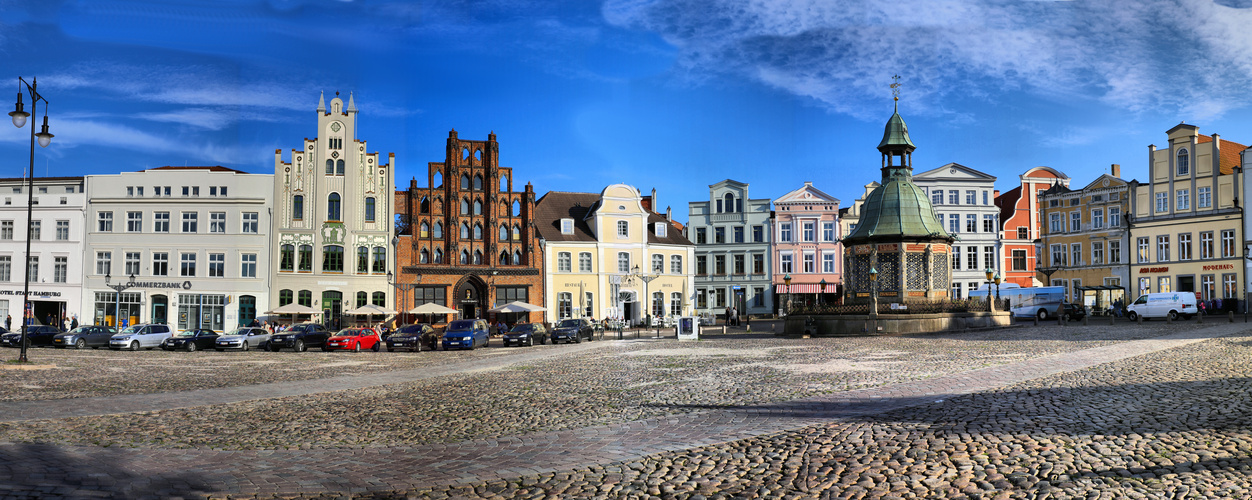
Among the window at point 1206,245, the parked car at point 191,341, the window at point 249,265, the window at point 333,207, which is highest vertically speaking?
the window at point 333,207

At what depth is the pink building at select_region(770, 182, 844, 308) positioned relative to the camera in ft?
229

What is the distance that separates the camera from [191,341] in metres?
38.0

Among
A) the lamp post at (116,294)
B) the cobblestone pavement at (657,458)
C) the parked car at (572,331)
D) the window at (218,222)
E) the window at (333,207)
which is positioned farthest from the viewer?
the window at (333,207)

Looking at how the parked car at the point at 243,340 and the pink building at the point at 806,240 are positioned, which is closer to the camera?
the parked car at the point at 243,340

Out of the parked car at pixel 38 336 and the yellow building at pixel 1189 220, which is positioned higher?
the yellow building at pixel 1189 220

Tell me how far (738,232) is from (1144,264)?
29.4m

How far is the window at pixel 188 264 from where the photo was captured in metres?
56.8

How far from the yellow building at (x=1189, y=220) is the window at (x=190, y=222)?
2575 inches

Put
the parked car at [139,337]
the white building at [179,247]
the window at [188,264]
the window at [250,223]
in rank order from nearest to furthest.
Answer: the parked car at [139,337], the white building at [179,247], the window at [188,264], the window at [250,223]

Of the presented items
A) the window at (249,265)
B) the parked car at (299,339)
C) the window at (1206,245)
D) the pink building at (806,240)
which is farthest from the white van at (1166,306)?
the window at (249,265)

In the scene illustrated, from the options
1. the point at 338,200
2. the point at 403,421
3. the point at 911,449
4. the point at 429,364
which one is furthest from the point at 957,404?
the point at 338,200

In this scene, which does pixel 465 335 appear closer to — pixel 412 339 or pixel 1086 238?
pixel 412 339

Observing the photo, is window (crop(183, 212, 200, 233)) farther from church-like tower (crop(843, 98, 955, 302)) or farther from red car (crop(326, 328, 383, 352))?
church-like tower (crop(843, 98, 955, 302))

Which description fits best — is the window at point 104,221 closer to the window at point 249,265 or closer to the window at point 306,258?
the window at point 249,265
